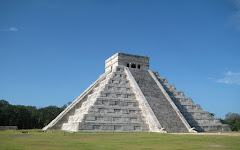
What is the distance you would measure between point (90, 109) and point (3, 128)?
39.2 feet

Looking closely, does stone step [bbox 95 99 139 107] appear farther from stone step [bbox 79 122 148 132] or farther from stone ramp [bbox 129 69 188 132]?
stone step [bbox 79 122 148 132]

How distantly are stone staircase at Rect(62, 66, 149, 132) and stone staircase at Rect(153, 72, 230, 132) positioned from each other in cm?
596

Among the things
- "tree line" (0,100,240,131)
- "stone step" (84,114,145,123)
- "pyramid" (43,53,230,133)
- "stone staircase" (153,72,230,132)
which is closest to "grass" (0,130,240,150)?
"pyramid" (43,53,230,133)

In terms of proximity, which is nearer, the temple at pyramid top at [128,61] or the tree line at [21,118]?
the temple at pyramid top at [128,61]

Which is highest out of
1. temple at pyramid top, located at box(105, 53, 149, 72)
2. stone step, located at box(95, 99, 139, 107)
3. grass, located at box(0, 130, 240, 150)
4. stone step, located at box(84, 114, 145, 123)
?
temple at pyramid top, located at box(105, 53, 149, 72)

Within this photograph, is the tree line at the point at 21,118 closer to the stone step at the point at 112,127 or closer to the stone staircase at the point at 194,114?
the stone staircase at the point at 194,114

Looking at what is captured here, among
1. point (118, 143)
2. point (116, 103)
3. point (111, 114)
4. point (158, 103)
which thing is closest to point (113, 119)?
point (111, 114)

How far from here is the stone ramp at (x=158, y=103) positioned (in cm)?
2389

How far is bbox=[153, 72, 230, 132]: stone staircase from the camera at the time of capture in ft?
88.6

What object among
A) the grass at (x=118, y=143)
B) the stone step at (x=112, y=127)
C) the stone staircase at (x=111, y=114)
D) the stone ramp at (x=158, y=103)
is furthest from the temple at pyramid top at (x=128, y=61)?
the grass at (x=118, y=143)

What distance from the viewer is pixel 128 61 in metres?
32.6

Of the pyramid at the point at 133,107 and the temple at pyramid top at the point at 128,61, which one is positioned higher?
the temple at pyramid top at the point at 128,61

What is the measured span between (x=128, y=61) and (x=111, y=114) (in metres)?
10.9

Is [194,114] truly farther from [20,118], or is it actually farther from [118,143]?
[20,118]
